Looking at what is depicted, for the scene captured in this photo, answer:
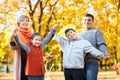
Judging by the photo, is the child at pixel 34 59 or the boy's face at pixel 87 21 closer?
the child at pixel 34 59

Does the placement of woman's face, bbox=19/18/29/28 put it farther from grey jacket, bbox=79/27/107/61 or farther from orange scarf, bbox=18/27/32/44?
grey jacket, bbox=79/27/107/61

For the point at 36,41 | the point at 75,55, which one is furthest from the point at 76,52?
the point at 36,41

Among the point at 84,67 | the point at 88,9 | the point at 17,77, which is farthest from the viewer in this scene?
the point at 88,9

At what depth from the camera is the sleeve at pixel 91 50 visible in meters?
5.52

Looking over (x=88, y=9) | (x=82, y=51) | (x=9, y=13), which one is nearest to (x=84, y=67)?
(x=82, y=51)

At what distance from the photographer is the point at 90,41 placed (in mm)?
5918

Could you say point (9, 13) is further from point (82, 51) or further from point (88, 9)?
point (82, 51)

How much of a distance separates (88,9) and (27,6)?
376 centimetres

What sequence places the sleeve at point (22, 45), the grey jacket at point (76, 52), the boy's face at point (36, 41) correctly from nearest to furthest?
the sleeve at point (22, 45) → the boy's face at point (36, 41) → the grey jacket at point (76, 52)

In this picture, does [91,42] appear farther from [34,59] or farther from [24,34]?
[24,34]

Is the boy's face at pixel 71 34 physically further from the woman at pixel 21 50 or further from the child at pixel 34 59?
the woman at pixel 21 50

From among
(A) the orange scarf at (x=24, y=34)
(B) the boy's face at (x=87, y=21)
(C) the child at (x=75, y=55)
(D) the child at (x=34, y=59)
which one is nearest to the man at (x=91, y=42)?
(B) the boy's face at (x=87, y=21)

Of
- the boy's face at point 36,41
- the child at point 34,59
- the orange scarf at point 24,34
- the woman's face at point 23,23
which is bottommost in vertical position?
the child at point 34,59

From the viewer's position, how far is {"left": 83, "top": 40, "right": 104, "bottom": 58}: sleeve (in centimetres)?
552
